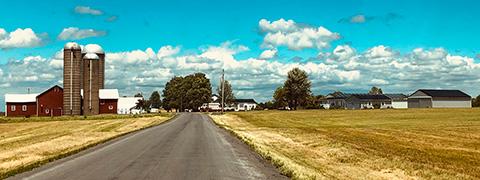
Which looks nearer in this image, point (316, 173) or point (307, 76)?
point (316, 173)

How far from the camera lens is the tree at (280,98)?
5182 inches

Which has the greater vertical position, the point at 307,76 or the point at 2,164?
the point at 307,76

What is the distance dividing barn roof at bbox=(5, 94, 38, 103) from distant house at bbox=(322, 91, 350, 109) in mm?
84621

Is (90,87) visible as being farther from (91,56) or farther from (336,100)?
(336,100)

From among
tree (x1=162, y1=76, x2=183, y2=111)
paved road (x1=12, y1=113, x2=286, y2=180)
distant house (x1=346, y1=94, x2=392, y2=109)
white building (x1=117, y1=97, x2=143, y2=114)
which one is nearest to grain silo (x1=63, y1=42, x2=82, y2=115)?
white building (x1=117, y1=97, x2=143, y2=114)

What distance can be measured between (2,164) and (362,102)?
512 feet

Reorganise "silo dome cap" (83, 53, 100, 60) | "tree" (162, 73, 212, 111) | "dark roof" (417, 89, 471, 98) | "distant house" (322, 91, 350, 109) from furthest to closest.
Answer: "distant house" (322, 91, 350, 109)
"tree" (162, 73, 212, 111)
"dark roof" (417, 89, 471, 98)
"silo dome cap" (83, 53, 100, 60)

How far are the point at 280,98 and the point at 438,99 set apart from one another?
41167mm

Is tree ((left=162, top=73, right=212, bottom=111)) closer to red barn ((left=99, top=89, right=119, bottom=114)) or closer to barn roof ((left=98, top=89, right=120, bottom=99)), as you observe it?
barn roof ((left=98, top=89, right=120, bottom=99))

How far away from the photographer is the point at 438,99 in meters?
141

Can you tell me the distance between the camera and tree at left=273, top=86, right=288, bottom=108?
132m

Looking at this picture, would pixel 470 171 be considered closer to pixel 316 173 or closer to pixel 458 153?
pixel 316 173

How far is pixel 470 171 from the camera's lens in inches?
589

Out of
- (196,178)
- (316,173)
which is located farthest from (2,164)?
(316,173)
